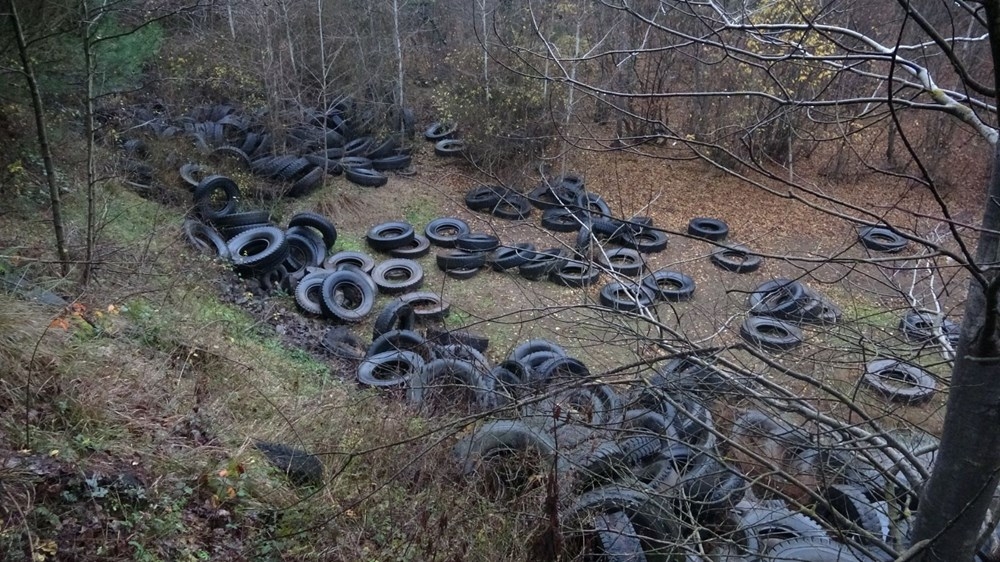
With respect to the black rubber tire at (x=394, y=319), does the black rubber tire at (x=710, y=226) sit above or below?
below

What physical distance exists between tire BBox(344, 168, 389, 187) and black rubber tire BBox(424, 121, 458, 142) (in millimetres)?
2466

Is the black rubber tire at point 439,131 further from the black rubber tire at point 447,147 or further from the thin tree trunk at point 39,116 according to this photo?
the thin tree trunk at point 39,116

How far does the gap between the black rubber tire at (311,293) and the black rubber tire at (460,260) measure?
1.87m

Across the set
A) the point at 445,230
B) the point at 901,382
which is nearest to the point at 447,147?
the point at 445,230

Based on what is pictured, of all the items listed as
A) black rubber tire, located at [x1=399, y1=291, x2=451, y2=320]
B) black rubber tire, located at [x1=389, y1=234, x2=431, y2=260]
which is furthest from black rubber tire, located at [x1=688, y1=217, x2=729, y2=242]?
black rubber tire, located at [x1=399, y1=291, x2=451, y2=320]

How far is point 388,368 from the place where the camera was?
7.23 m

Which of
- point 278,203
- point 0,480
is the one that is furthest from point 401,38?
point 0,480

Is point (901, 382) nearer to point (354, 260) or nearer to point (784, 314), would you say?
point (784, 314)

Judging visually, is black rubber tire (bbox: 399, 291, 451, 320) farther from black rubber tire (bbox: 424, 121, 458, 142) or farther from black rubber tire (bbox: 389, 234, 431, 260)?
black rubber tire (bbox: 424, 121, 458, 142)

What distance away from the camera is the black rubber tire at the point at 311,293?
8.96m

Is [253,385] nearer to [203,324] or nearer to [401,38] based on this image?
[203,324]

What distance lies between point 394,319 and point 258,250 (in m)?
2.95

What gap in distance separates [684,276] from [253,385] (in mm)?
6862

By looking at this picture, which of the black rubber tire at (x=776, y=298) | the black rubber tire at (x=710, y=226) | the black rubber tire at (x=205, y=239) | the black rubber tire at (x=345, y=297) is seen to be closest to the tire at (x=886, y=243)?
the black rubber tire at (x=710, y=226)
